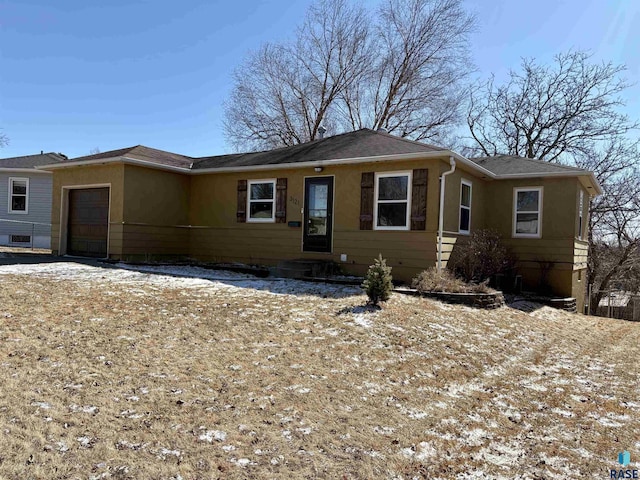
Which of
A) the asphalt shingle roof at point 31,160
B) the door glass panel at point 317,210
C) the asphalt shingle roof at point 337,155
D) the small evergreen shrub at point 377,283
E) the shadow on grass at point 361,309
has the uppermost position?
the asphalt shingle roof at point 31,160

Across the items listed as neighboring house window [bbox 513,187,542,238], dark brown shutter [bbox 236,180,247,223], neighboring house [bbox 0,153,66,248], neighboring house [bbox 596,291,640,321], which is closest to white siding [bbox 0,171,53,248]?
neighboring house [bbox 0,153,66,248]

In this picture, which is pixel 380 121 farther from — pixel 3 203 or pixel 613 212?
pixel 3 203

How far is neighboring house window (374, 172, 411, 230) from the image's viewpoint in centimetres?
1030

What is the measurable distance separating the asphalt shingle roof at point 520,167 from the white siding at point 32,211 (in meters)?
17.4

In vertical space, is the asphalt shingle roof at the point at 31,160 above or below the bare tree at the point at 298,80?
below

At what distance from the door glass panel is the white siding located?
44.0 feet

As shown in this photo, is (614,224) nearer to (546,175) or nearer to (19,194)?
(546,175)

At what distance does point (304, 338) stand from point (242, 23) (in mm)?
14632

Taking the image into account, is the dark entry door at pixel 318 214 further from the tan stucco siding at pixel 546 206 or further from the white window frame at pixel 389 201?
the tan stucco siding at pixel 546 206

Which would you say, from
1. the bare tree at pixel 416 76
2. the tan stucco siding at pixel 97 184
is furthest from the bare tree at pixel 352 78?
the tan stucco siding at pixel 97 184

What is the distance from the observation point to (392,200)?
1045cm

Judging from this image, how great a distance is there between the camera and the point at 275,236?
12.1 meters

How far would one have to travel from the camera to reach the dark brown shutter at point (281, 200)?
1188 centimetres

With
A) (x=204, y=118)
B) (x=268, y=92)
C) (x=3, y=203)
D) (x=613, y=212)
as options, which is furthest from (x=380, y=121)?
(x=3, y=203)
